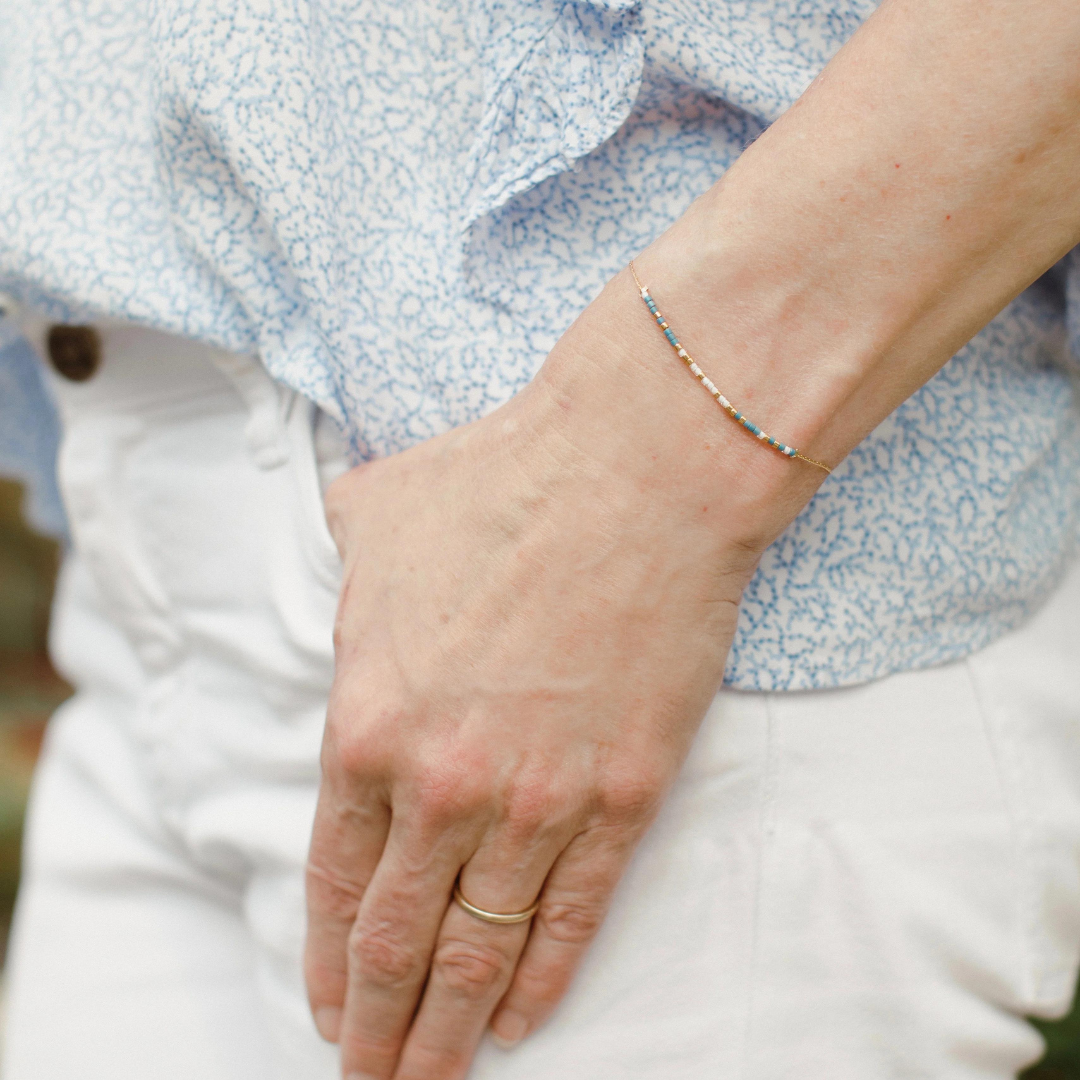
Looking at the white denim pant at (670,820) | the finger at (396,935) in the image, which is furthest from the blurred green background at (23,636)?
the finger at (396,935)

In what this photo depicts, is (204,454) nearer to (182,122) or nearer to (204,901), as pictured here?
(182,122)

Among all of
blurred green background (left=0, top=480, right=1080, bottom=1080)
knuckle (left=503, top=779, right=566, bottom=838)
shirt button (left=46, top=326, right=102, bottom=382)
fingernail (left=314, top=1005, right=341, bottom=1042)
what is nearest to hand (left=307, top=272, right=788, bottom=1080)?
knuckle (left=503, top=779, right=566, bottom=838)

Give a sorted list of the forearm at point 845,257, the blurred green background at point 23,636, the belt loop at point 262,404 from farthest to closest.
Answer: the blurred green background at point 23,636, the belt loop at point 262,404, the forearm at point 845,257

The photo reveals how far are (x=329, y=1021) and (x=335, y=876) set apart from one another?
140 mm

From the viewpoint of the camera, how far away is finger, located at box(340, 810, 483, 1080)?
0.59 m

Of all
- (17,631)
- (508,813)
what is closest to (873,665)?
(508,813)

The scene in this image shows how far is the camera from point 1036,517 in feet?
2.28

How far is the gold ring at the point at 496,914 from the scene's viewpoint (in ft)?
1.98

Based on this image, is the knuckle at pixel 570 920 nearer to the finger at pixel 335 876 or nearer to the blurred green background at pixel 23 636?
the finger at pixel 335 876

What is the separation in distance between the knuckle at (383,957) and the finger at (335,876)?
0.03m

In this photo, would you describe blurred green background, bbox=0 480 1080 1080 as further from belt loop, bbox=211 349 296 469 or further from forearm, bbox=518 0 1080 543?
forearm, bbox=518 0 1080 543

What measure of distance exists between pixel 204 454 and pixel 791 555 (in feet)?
1.51

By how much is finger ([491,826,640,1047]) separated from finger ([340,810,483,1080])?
0.06 metres

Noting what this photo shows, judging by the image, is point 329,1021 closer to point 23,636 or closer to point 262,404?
point 262,404
